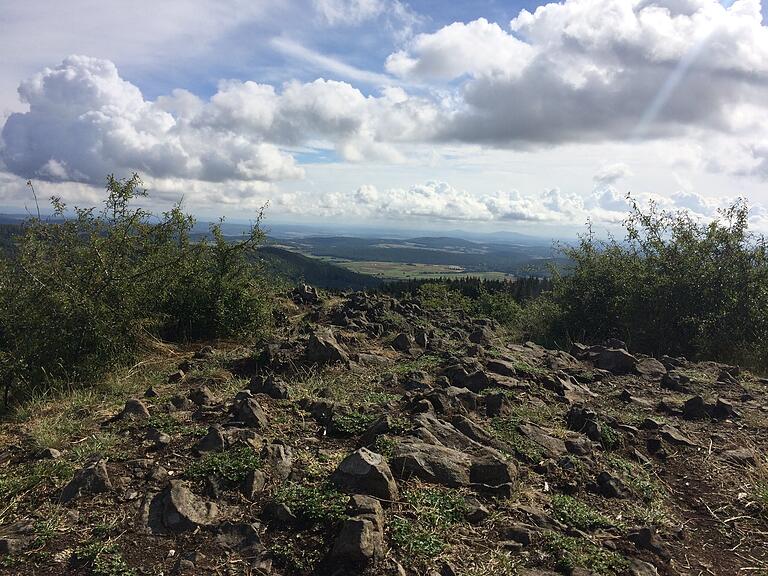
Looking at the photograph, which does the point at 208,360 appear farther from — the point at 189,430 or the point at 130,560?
the point at 130,560

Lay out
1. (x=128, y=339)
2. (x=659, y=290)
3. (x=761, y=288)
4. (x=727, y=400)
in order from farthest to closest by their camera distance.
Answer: (x=659, y=290) < (x=761, y=288) < (x=128, y=339) < (x=727, y=400)

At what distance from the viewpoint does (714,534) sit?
15.2ft

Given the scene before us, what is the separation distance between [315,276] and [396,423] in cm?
13976

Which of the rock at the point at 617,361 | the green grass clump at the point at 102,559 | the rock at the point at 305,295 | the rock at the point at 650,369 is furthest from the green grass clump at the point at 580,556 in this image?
the rock at the point at 305,295

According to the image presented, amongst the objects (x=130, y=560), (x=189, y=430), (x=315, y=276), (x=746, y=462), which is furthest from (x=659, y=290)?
(x=315, y=276)

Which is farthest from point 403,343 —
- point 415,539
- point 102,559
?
point 102,559

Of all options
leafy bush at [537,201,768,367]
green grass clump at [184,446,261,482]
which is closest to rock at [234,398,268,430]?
green grass clump at [184,446,261,482]

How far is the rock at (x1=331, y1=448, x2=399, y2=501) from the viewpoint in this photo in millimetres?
4367

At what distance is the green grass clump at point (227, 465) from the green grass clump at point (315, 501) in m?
0.43

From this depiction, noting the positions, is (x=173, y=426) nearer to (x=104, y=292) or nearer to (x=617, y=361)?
(x=104, y=292)

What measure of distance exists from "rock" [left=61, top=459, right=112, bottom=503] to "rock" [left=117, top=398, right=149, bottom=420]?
5.61 ft

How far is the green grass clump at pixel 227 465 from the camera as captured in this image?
179 inches

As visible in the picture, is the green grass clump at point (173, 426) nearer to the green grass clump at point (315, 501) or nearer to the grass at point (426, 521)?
the green grass clump at point (315, 501)

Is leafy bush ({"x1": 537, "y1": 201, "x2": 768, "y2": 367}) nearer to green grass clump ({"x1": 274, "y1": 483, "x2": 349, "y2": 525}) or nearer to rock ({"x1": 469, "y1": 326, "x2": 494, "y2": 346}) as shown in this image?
rock ({"x1": 469, "y1": 326, "x2": 494, "y2": 346})
